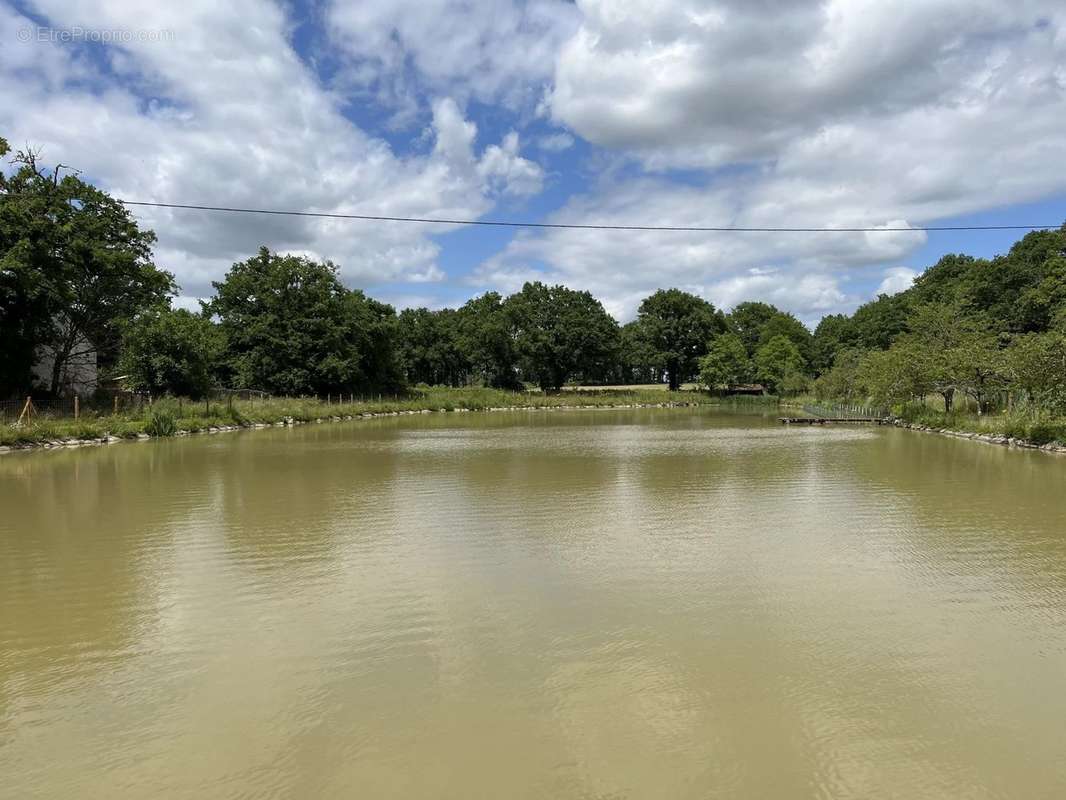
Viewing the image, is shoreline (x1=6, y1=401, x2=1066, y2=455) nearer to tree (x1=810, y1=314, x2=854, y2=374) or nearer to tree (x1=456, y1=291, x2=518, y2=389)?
tree (x1=456, y1=291, x2=518, y2=389)

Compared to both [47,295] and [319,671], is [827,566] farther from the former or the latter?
[47,295]

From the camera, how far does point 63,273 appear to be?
2600cm

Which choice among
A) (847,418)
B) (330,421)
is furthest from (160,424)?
(847,418)

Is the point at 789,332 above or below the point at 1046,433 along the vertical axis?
above

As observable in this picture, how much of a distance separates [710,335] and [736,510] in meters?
→ 74.1

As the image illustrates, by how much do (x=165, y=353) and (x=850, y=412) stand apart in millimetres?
38912

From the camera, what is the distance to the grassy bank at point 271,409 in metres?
23.8

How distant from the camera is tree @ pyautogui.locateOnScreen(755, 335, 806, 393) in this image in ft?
261

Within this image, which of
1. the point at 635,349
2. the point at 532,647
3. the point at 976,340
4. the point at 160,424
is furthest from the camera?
the point at 635,349

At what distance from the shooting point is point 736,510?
11.5 metres

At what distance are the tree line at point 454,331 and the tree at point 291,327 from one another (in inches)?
4.8

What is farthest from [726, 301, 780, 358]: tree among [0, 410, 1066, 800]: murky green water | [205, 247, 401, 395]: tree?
[0, 410, 1066, 800]: murky green water

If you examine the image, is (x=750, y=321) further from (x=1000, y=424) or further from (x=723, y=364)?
(x=1000, y=424)

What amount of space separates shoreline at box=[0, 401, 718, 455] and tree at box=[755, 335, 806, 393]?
1204cm
